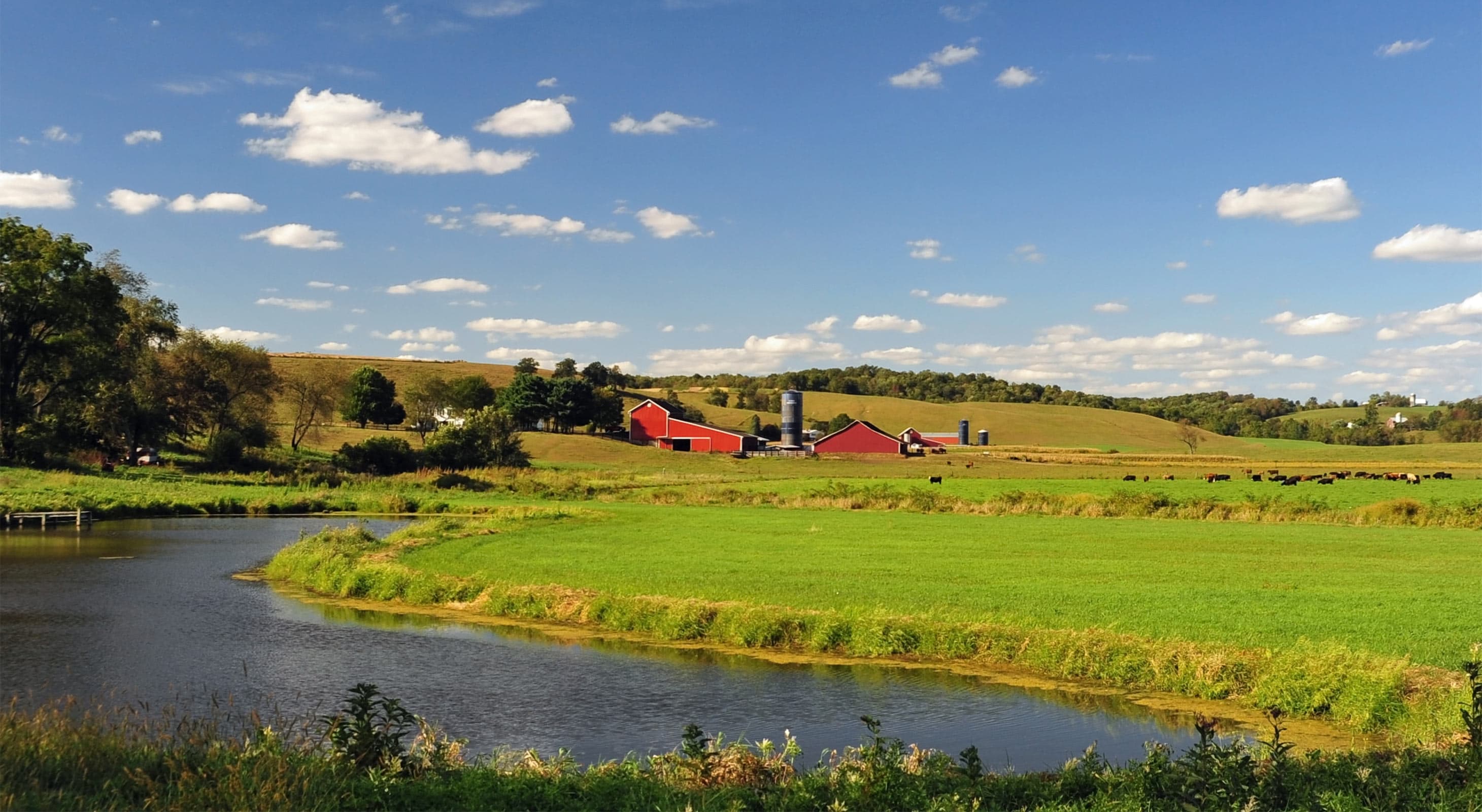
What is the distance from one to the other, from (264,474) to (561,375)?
358 feet

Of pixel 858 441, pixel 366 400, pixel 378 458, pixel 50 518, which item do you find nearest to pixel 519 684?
pixel 50 518

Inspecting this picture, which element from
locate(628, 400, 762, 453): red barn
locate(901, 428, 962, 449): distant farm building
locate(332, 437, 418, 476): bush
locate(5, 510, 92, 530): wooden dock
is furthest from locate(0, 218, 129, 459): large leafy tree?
locate(901, 428, 962, 449): distant farm building

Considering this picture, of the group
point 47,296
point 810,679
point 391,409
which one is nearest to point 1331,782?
point 810,679

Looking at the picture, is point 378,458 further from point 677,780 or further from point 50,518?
point 677,780

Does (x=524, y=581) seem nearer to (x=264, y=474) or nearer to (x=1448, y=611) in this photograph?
(x=1448, y=611)

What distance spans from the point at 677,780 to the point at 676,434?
125 m

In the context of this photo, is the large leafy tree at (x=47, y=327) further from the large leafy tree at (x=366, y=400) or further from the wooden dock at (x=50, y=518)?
the large leafy tree at (x=366, y=400)

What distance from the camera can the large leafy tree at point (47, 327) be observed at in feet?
253

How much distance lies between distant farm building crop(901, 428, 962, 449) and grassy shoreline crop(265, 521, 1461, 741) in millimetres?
Answer: 111797

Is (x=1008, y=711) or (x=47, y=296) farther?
(x=47, y=296)

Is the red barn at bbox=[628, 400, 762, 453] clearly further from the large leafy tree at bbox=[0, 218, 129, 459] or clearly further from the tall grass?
the tall grass

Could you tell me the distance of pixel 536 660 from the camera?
76.3 ft

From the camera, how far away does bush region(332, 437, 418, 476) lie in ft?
287

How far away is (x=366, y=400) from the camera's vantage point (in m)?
148
